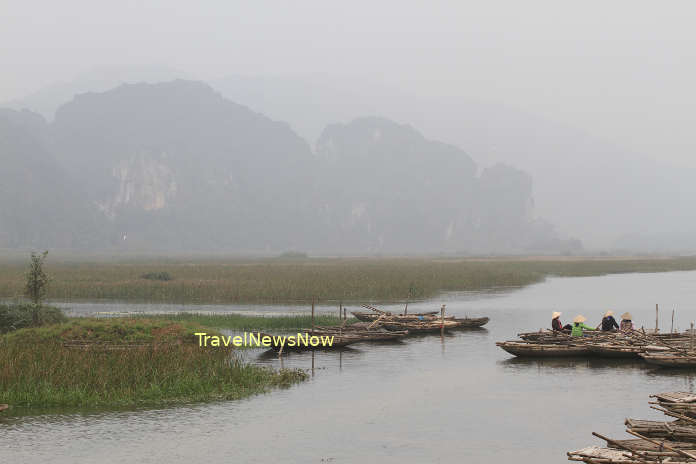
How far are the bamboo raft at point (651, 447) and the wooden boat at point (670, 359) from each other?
11.9 m

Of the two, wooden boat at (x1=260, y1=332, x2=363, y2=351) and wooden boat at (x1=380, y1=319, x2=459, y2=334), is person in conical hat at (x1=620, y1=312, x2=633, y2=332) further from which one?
wooden boat at (x1=260, y1=332, x2=363, y2=351)

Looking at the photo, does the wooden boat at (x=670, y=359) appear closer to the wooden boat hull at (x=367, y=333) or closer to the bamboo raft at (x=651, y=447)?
the wooden boat hull at (x=367, y=333)

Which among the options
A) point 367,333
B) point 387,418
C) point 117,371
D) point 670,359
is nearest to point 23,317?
point 117,371

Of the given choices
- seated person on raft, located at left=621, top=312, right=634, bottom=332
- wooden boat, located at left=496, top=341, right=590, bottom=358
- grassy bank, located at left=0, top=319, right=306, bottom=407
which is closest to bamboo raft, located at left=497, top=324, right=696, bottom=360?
wooden boat, located at left=496, top=341, right=590, bottom=358

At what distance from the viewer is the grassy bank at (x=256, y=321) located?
42438mm

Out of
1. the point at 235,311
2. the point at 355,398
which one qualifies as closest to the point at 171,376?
the point at 355,398

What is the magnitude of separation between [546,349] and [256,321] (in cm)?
1640

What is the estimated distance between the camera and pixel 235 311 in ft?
172

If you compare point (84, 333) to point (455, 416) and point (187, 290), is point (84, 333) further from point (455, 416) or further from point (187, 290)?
point (187, 290)

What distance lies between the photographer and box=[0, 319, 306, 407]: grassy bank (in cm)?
2459

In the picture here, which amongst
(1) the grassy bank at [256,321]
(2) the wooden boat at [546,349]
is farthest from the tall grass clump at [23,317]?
(2) the wooden boat at [546,349]

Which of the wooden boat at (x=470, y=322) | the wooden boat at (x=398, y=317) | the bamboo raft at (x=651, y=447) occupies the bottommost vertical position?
the bamboo raft at (x=651, y=447)

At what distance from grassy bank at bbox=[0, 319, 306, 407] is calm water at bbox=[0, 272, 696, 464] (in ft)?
3.28

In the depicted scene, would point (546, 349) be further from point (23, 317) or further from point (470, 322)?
point (23, 317)
